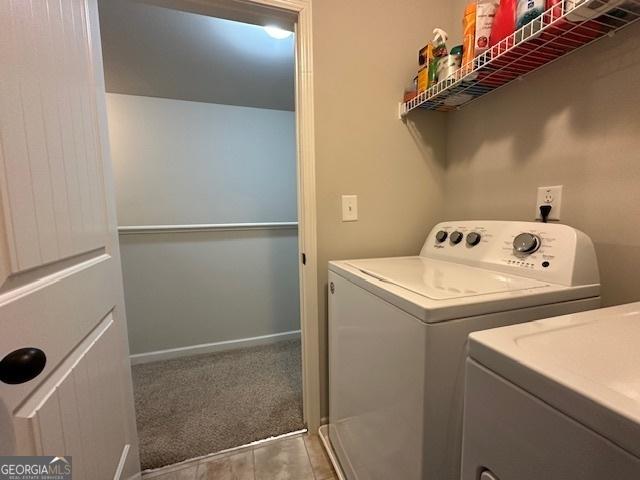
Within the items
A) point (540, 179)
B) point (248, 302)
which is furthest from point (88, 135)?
point (248, 302)

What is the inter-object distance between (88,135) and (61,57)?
0.66 feet

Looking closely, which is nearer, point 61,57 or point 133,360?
point 61,57

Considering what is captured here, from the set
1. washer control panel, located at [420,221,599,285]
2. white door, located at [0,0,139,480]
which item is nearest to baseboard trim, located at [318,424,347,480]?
white door, located at [0,0,139,480]

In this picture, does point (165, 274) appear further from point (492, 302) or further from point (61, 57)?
point (492, 302)

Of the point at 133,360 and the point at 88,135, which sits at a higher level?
the point at 88,135

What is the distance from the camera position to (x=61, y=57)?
2.17 feet

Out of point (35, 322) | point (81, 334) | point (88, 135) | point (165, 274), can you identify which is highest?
point (88, 135)

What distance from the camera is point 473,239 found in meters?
1.11

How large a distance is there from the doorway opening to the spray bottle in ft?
2.86

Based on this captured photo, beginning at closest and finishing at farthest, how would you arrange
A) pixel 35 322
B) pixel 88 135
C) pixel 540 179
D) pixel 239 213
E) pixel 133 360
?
pixel 35 322
pixel 88 135
pixel 540 179
pixel 133 360
pixel 239 213

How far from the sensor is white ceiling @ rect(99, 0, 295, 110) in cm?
140

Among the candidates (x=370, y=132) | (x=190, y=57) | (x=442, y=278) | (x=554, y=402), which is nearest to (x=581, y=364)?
(x=554, y=402)

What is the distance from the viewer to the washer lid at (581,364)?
312 mm

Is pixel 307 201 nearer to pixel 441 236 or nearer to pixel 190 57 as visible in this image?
pixel 441 236
